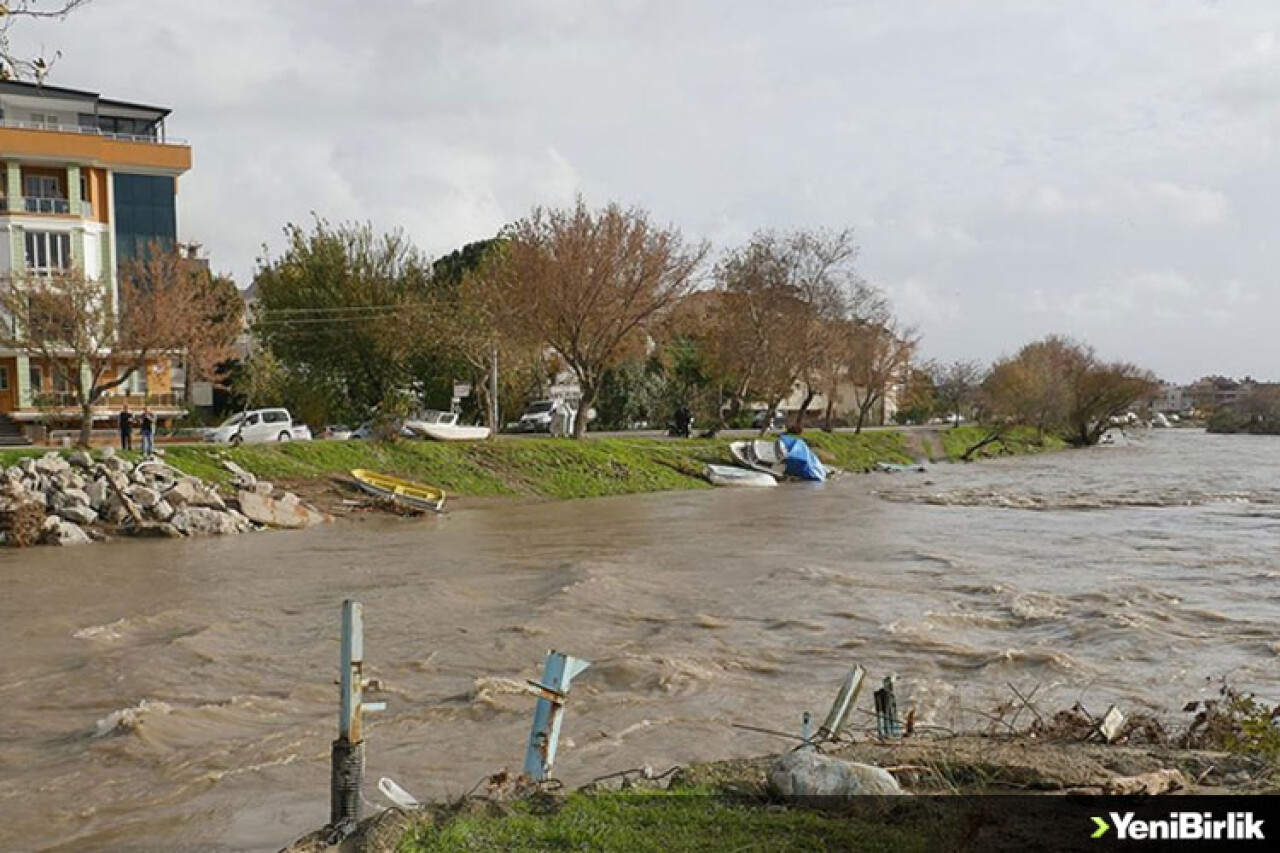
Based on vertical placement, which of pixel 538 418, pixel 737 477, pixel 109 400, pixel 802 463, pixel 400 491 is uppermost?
pixel 109 400

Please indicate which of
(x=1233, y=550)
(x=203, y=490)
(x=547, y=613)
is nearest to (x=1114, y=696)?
(x=547, y=613)

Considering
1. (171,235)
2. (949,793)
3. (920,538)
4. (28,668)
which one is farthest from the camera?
(171,235)

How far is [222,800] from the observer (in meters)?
7.84

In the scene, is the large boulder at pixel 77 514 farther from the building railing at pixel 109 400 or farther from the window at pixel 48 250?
the window at pixel 48 250

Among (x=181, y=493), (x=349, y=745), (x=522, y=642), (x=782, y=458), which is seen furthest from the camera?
(x=782, y=458)

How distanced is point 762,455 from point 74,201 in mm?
30836

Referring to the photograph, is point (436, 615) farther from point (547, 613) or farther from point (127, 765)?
point (127, 765)

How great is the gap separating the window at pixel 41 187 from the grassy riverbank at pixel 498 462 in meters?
20.4

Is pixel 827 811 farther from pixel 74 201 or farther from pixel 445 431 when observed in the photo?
pixel 74 201

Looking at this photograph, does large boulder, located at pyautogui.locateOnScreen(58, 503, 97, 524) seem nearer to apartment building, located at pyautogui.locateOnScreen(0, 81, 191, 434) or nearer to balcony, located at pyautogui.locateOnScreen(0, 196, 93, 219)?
apartment building, located at pyautogui.locateOnScreen(0, 81, 191, 434)

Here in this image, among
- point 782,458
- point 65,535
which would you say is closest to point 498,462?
point 782,458

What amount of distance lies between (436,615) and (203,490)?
13952mm

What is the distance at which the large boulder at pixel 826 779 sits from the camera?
561cm

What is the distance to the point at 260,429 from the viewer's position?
133 feet
